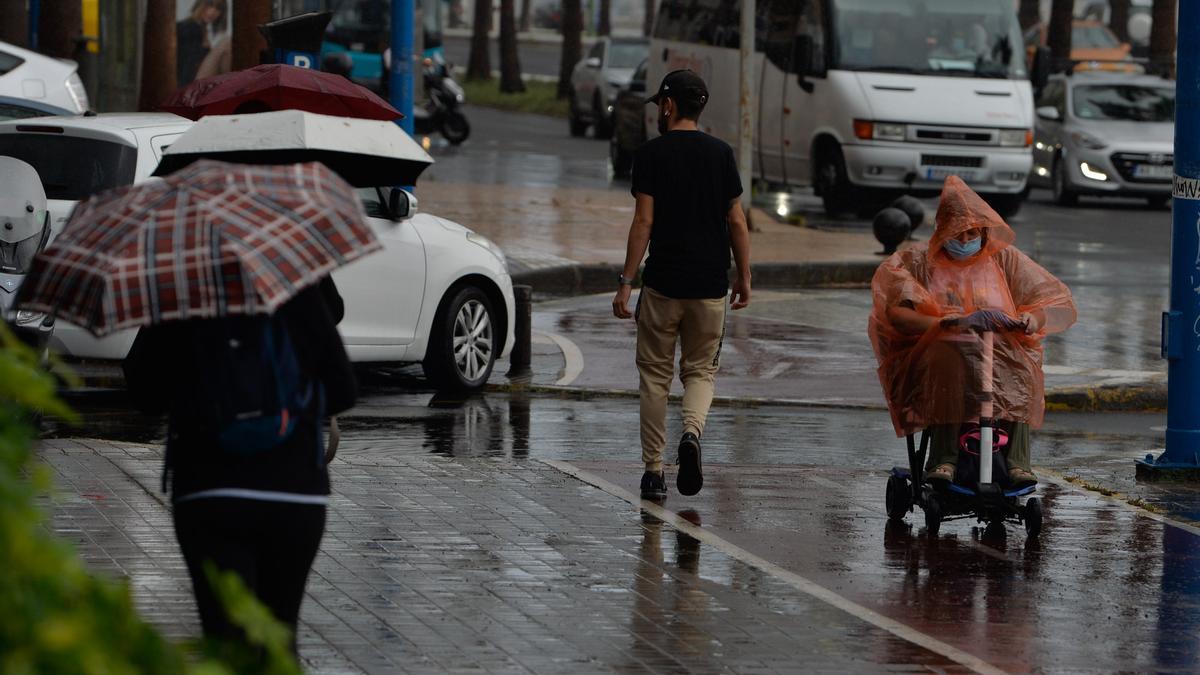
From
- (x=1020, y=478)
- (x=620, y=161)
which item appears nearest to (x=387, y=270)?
(x=1020, y=478)

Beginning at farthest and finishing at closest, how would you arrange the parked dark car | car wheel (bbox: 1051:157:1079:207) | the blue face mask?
1. the parked dark car
2. car wheel (bbox: 1051:157:1079:207)
3. the blue face mask

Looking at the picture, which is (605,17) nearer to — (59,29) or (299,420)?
(59,29)

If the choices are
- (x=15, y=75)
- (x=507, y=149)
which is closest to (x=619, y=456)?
(x=15, y=75)

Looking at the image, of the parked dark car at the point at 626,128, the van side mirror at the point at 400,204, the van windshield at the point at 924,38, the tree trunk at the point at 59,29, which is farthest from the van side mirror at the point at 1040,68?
the van side mirror at the point at 400,204

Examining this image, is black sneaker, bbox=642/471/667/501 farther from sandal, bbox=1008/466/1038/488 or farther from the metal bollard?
the metal bollard

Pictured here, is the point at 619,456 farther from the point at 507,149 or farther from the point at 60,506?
the point at 507,149

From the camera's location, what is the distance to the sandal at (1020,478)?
835cm

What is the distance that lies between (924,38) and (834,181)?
2.00 metres

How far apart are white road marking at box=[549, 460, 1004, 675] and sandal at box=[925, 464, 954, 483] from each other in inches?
36.5

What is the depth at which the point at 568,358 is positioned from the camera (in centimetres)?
1364

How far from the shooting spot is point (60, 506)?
322 inches

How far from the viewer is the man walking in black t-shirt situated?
8695 mm

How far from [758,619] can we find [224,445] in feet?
8.90

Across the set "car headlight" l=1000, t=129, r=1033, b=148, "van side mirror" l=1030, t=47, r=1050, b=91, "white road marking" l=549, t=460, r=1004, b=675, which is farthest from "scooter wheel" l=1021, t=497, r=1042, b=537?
"van side mirror" l=1030, t=47, r=1050, b=91
